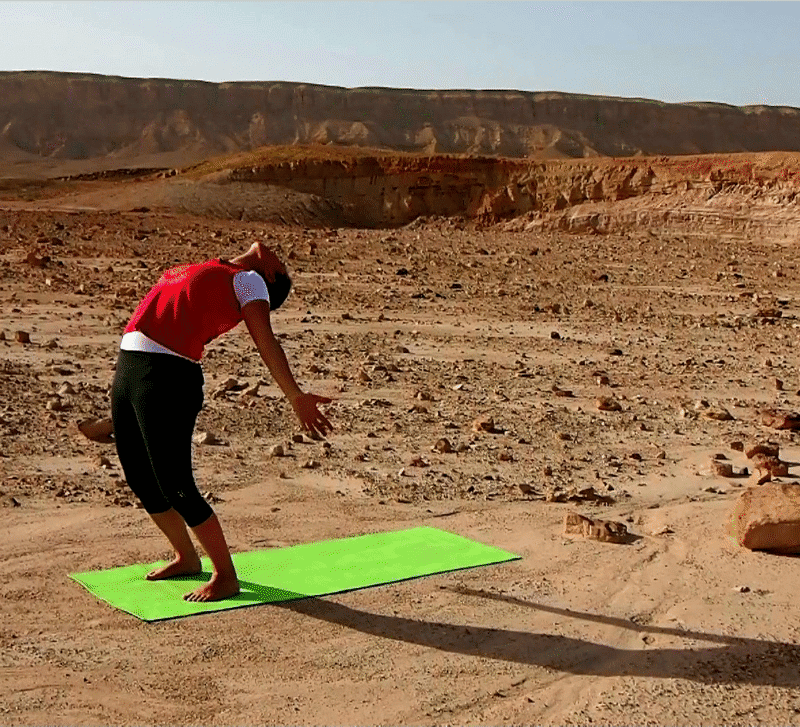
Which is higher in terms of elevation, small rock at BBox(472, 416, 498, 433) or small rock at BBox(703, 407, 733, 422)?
small rock at BBox(703, 407, 733, 422)

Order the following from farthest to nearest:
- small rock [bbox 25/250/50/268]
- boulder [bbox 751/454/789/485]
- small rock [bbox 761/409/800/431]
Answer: small rock [bbox 25/250/50/268], small rock [bbox 761/409/800/431], boulder [bbox 751/454/789/485]

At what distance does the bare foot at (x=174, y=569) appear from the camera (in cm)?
559

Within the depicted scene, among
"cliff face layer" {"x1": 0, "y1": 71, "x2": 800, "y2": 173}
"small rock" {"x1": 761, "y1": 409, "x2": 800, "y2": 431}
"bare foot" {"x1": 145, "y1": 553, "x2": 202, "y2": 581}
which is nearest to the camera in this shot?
"bare foot" {"x1": 145, "y1": 553, "x2": 202, "y2": 581}

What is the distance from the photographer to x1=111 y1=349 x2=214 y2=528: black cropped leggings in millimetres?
4980

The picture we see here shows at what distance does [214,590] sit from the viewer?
17.5ft

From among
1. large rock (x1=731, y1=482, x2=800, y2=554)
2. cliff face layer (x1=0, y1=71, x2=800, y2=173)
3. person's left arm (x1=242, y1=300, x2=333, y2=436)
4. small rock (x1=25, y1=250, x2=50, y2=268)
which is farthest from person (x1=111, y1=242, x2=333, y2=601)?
cliff face layer (x1=0, y1=71, x2=800, y2=173)

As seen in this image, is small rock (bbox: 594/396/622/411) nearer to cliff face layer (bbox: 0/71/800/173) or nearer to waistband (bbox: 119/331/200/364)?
waistband (bbox: 119/331/200/364)

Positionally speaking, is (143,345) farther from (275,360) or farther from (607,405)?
(607,405)

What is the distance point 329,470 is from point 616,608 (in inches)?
103

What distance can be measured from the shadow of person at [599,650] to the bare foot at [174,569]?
49cm

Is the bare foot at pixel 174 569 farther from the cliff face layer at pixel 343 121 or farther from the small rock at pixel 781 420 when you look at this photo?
the cliff face layer at pixel 343 121

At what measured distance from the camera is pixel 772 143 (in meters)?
88.1

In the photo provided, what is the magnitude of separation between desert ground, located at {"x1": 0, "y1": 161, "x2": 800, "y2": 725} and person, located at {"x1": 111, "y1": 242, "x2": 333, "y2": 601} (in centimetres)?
62

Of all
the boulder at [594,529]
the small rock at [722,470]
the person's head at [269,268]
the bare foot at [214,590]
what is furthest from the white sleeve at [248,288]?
the small rock at [722,470]
